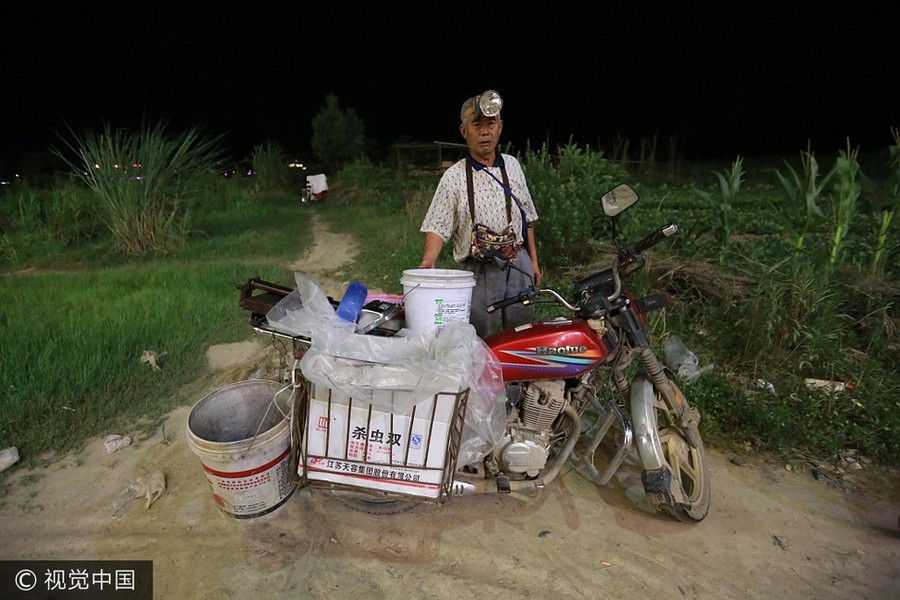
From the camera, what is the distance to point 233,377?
3291 millimetres

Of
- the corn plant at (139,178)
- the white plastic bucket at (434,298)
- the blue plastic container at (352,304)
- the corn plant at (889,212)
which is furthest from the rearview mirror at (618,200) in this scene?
the corn plant at (139,178)

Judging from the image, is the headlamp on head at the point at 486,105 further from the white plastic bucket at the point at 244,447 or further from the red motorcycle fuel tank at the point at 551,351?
the white plastic bucket at the point at 244,447

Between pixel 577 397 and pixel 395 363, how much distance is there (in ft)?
2.97

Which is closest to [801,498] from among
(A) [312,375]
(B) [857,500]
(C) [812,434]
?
(B) [857,500]

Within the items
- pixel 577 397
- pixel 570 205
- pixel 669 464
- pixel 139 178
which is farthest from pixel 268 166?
pixel 669 464

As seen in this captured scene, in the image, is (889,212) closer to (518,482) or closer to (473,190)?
(473,190)

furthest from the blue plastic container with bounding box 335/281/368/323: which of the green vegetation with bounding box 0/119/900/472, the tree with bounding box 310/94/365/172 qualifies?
the tree with bounding box 310/94/365/172

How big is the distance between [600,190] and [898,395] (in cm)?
291

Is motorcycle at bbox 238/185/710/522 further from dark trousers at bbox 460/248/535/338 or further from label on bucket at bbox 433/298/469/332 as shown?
dark trousers at bbox 460/248/535/338

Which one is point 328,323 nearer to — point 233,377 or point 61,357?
point 233,377

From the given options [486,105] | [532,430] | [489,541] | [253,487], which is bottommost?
[489,541]

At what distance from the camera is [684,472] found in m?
2.29

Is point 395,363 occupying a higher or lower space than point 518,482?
higher

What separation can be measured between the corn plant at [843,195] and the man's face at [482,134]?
286cm
